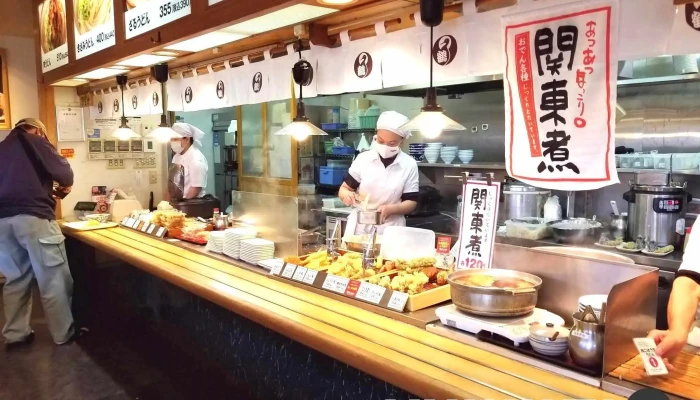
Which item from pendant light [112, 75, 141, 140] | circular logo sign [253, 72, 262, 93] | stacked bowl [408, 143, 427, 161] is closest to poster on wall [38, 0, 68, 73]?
pendant light [112, 75, 141, 140]

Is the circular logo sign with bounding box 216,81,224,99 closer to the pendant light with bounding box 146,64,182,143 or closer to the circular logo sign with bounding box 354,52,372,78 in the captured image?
the pendant light with bounding box 146,64,182,143

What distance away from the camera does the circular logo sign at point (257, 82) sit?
4.09m

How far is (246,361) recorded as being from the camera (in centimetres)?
343

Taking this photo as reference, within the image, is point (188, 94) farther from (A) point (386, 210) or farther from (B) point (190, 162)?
(A) point (386, 210)

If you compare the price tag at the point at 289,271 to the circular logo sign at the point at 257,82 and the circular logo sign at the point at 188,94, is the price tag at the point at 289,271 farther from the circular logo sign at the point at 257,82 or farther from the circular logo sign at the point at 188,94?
the circular logo sign at the point at 188,94

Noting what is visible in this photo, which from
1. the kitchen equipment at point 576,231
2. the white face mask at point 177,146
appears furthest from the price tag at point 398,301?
the white face mask at point 177,146

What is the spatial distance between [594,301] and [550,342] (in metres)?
0.30

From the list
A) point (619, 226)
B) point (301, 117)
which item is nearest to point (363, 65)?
point (301, 117)

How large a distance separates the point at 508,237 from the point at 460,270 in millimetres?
2506

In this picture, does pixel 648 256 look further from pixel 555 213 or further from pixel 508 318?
pixel 508 318

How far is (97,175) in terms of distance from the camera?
651 cm

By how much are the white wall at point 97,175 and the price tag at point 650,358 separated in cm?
617

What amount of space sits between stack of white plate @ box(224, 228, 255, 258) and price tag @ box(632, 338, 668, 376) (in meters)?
2.42

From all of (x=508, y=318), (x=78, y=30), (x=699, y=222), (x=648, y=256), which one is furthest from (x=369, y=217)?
(x=78, y=30)
